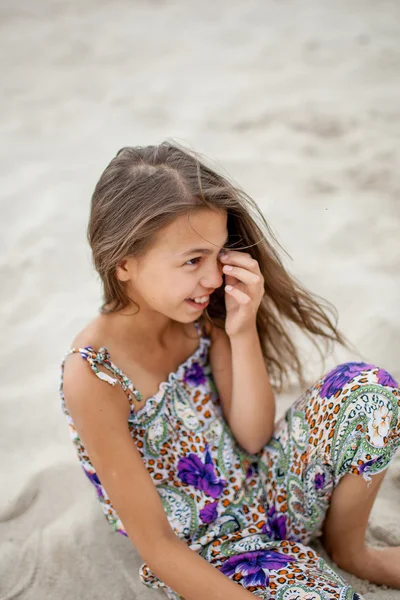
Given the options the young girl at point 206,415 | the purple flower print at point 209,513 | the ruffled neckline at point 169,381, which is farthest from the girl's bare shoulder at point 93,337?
the purple flower print at point 209,513

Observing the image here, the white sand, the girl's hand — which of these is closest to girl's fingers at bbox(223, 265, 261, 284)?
the girl's hand

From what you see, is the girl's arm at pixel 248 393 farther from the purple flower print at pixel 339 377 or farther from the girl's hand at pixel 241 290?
the purple flower print at pixel 339 377

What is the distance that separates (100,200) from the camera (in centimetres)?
192

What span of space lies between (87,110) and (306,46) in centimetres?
156

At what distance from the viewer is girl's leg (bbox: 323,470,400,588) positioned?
1.95 m

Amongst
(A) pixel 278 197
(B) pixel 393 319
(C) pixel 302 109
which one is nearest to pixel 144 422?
(B) pixel 393 319

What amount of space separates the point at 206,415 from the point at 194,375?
0.42 ft

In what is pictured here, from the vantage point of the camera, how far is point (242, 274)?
1.97m

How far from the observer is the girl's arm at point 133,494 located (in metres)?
1.74

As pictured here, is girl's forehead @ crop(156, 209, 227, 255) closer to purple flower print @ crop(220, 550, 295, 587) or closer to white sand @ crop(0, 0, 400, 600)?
purple flower print @ crop(220, 550, 295, 587)

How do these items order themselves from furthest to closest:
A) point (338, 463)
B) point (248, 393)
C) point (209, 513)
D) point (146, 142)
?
point (146, 142), point (248, 393), point (209, 513), point (338, 463)

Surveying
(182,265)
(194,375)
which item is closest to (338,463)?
(194,375)

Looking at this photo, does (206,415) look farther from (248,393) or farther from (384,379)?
(384,379)

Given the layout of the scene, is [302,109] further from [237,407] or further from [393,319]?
[237,407]
